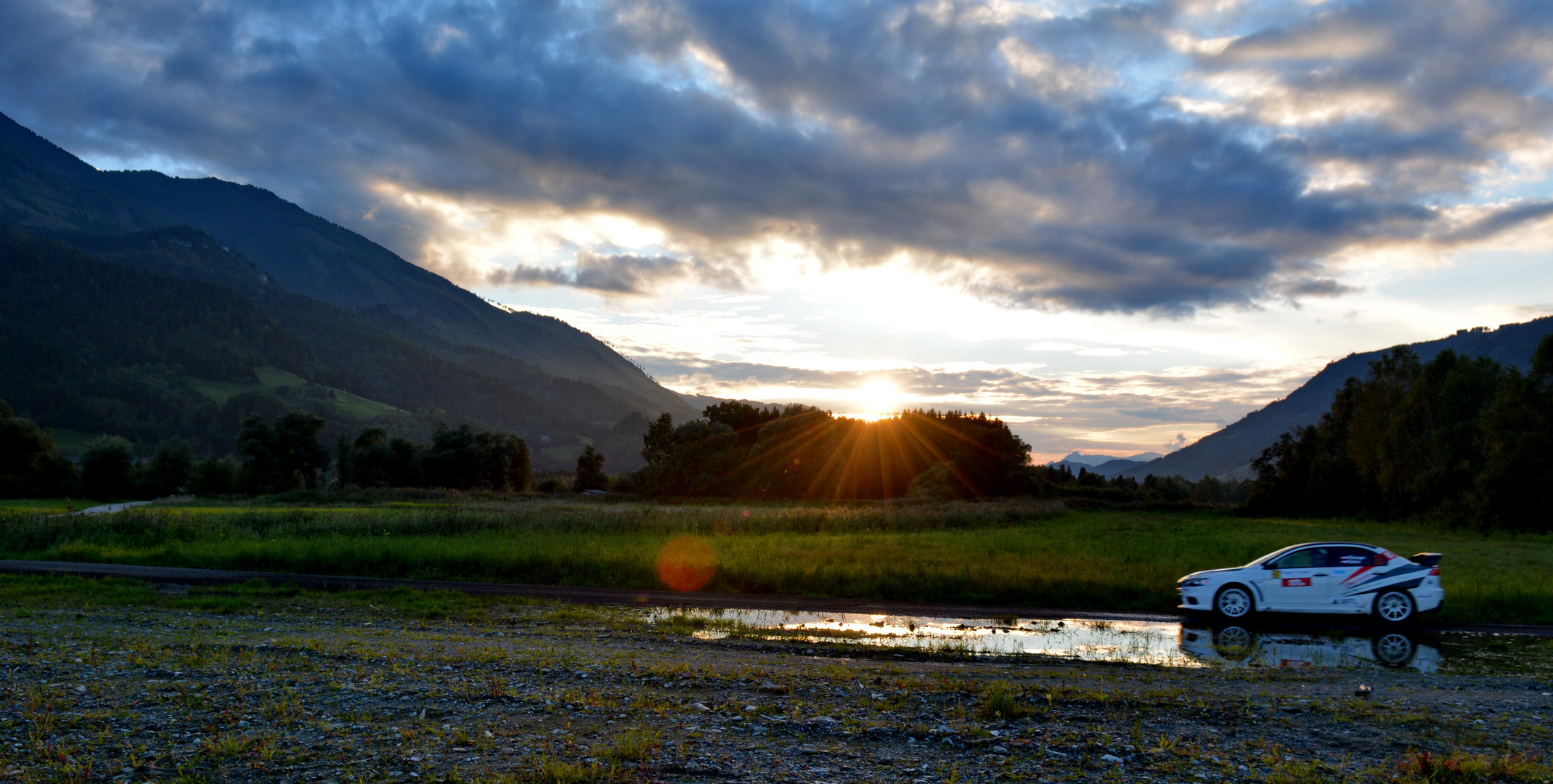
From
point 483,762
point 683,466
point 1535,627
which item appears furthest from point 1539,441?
point 683,466

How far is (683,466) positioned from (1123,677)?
90.2 meters

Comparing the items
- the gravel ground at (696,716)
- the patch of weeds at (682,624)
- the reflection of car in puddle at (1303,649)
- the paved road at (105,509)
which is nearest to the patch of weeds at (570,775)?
the gravel ground at (696,716)

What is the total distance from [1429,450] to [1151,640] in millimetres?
72362

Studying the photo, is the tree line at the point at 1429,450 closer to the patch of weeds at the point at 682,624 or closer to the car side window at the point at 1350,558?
the car side window at the point at 1350,558

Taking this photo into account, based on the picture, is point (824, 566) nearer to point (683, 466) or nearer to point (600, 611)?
point (600, 611)

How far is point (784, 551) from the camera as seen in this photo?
97.5 ft

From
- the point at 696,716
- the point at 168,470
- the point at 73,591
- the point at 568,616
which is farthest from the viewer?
the point at 168,470

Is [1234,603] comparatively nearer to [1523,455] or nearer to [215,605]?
[215,605]

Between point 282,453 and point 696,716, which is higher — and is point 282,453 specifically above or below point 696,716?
above

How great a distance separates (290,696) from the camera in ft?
31.3

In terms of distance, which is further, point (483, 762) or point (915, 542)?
point (915, 542)

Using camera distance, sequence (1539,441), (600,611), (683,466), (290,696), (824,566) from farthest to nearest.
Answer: (683,466) → (1539,441) → (824,566) → (600,611) → (290,696)

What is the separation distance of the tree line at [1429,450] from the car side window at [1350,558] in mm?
50294

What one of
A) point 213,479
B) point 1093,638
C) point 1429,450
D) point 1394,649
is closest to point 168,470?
point 213,479
